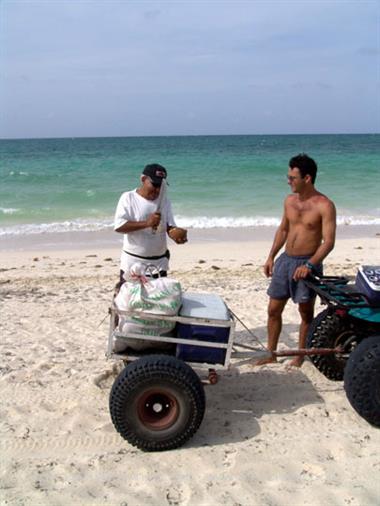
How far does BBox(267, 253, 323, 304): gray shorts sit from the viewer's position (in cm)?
517

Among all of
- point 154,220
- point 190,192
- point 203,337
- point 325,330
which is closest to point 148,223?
point 154,220

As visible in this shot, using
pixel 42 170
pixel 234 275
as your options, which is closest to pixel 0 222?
pixel 234 275

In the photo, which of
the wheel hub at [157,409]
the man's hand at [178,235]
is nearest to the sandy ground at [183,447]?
the wheel hub at [157,409]

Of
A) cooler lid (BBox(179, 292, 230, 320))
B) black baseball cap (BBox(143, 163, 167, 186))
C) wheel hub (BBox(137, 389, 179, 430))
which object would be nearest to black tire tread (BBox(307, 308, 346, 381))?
cooler lid (BBox(179, 292, 230, 320))

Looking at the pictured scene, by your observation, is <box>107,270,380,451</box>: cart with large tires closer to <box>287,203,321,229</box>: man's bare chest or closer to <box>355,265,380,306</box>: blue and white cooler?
<box>355,265,380,306</box>: blue and white cooler

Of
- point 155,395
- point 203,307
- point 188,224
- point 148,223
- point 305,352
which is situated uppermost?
point 148,223

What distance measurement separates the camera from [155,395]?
12.8 feet

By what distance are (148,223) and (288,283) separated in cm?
136

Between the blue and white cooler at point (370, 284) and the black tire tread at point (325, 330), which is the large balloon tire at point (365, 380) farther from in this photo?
the black tire tread at point (325, 330)

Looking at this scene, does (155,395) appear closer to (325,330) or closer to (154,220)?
(154,220)

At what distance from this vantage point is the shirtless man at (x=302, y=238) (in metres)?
5.07

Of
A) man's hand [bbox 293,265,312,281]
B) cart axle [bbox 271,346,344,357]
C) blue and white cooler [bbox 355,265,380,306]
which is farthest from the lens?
man's hand [bbox 293,265,312,281]

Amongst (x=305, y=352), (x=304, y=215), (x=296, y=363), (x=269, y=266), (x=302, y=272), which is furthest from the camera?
(x=269, y=266)

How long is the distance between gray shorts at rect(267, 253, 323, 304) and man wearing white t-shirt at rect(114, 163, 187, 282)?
95cm
